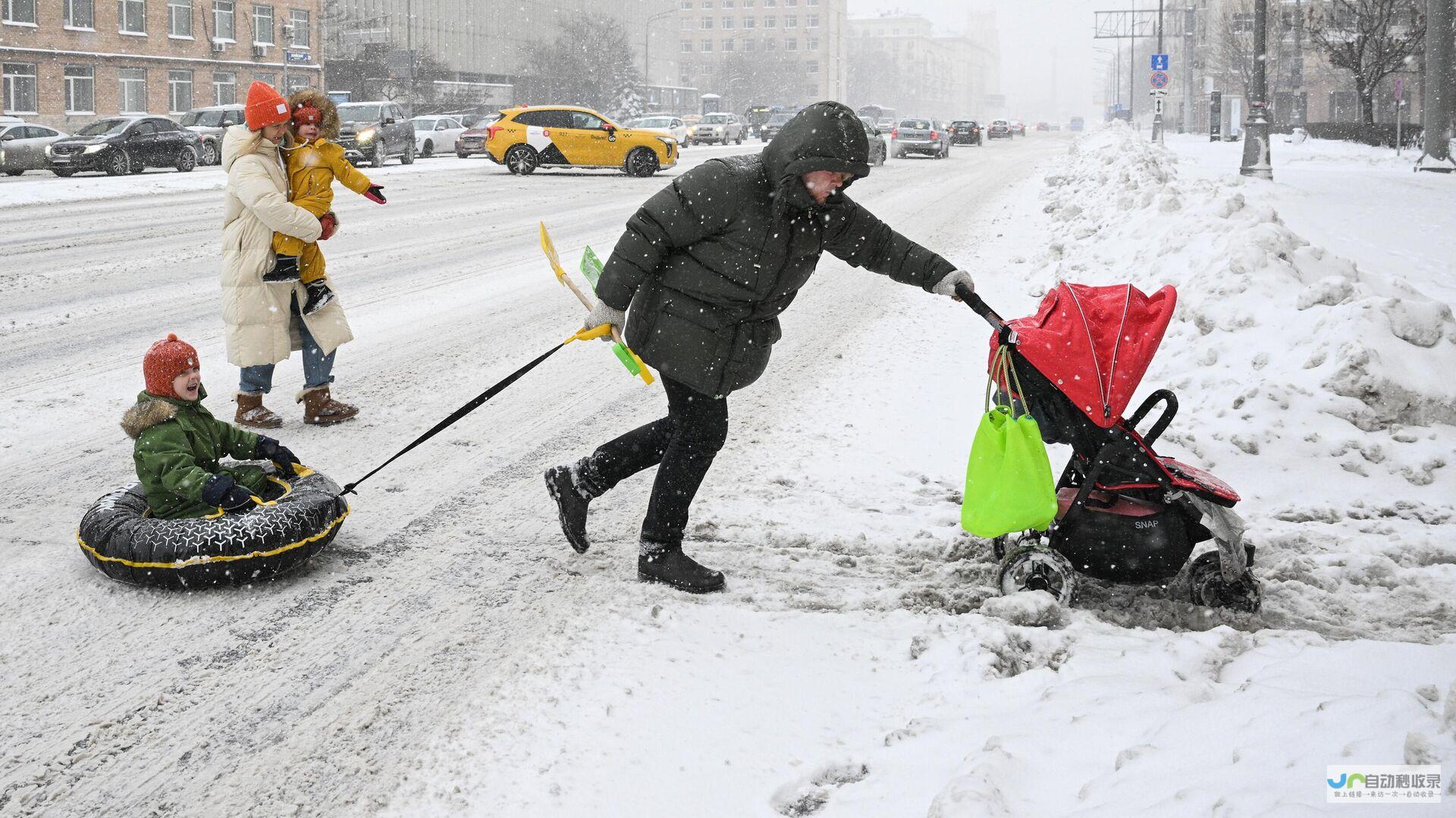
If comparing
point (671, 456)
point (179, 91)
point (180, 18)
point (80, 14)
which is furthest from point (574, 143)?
point (180, 18)

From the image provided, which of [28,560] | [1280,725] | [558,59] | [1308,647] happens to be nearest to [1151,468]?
[1308,647]

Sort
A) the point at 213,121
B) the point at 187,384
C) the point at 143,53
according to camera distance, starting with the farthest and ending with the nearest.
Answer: the point at 143,53 < the point at 213,121 < the point at 187,384

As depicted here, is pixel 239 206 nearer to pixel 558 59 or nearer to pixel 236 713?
pixel 236 713

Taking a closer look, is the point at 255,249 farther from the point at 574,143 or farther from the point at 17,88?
the point at 17,88

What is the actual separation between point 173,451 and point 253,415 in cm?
203

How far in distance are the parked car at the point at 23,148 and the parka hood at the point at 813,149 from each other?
27482 mm

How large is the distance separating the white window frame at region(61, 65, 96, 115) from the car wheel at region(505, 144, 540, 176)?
29049 mm

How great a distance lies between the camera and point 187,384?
4.11 metres

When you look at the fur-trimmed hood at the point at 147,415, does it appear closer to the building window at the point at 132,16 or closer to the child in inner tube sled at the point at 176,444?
the child in inner tube sled at the point at 176,444

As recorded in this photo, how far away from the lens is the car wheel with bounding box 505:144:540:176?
26.5m

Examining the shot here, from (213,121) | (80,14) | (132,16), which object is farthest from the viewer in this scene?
(132,16)

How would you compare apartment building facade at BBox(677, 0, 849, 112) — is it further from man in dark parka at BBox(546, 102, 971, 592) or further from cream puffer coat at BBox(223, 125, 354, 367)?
man in dark parka at BBox(546, 102, 971, 592)

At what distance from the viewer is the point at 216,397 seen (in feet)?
21.5

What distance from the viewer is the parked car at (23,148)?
25.7 m
